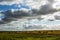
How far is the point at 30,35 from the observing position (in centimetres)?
211

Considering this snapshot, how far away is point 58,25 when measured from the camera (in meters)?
2.11

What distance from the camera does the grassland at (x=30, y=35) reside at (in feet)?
6.85

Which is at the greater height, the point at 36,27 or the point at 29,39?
the point at 36,27

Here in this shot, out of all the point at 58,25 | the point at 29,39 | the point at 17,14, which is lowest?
the point at 29,39

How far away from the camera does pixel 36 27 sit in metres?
2.12

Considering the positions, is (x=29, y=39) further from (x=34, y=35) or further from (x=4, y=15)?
(x=4, y=15)

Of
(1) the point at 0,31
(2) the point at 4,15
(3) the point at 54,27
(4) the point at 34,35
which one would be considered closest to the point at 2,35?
(1) the point at 0,31

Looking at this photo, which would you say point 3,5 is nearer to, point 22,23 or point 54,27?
point 22,23

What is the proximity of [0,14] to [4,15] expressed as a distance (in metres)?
0.05

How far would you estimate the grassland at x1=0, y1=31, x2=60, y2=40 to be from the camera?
2088mm

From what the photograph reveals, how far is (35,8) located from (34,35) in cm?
32

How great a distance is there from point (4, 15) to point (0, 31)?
0.64ft

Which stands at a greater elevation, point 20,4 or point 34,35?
point 20,4

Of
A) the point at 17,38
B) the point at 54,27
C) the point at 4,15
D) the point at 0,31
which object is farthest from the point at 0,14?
the point at 54,27
